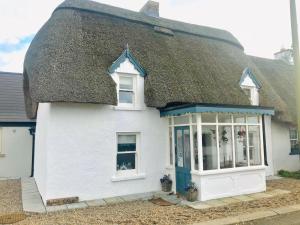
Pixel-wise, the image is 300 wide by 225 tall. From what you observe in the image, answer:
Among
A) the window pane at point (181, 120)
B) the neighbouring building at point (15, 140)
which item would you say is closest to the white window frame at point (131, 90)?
the window pane at point (181, 120)

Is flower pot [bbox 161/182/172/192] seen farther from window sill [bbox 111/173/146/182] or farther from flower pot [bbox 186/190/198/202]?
flower pot [bbox 186/190/198/202]

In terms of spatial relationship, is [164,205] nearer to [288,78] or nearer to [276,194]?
[276,194]

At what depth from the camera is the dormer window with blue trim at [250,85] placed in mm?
14680

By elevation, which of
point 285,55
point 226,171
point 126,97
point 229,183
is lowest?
point 229,183

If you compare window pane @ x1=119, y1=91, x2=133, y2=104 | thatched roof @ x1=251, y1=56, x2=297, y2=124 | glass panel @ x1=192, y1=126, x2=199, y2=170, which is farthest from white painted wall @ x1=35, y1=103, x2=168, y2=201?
thatched roof @ x1=251, y1=56, x2=297, y2=124

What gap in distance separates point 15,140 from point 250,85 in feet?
48.0

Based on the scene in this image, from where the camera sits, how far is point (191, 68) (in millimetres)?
13172

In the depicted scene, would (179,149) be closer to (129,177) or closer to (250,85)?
(129,177)

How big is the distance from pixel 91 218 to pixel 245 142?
6946 mm

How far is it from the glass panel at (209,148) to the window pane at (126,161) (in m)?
3.12

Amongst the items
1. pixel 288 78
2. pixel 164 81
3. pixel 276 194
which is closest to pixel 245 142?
pixel 276 194

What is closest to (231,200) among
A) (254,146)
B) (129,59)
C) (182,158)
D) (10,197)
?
(182,158)

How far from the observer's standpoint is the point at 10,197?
444 inches

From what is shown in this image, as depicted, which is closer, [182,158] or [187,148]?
[187,148]
